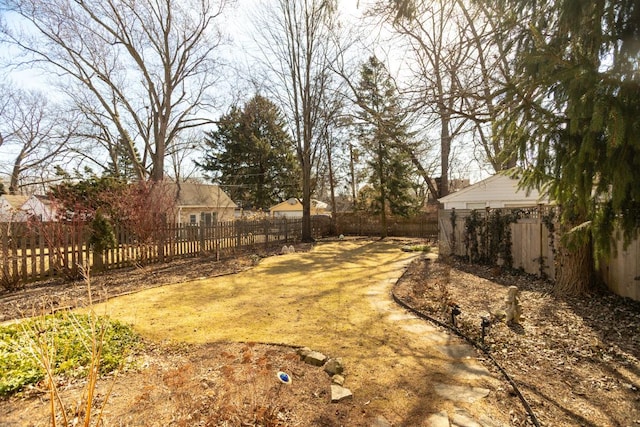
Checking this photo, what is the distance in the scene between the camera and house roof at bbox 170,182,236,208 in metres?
24.4

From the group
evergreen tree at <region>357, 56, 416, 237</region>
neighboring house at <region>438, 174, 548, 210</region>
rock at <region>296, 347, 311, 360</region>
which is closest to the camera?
rock at <region>296, 347, 311, 360</region>

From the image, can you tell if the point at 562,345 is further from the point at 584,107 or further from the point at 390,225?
the point at 390,225

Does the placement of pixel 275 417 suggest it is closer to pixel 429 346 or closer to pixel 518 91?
pixel 429 346

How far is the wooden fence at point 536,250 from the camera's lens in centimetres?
475

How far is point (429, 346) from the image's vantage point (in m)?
3.73

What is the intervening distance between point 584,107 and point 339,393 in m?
3.13

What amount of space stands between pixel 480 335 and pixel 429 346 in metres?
0.72

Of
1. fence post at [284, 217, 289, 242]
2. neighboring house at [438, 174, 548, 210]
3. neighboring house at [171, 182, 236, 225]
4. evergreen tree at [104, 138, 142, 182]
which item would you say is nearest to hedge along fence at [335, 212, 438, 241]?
neighboring house at [438, 174, 548, 210]

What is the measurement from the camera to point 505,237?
7.96m

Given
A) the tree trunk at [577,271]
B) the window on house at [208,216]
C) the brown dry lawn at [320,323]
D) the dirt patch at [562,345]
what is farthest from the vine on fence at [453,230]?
the window on house at [208,216]

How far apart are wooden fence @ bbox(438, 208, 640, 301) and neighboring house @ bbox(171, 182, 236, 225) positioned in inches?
698

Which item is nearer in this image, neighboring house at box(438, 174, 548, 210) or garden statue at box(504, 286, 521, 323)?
garden statue at box(504, 286, 521, 323)

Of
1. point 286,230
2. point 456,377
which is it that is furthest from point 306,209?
point 456,377

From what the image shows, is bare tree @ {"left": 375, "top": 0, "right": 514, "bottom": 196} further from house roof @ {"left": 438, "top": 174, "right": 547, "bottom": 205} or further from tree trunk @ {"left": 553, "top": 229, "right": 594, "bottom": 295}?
house roof @ {"left": 438, "top": 174, "right": 547, "bottom": 205}
